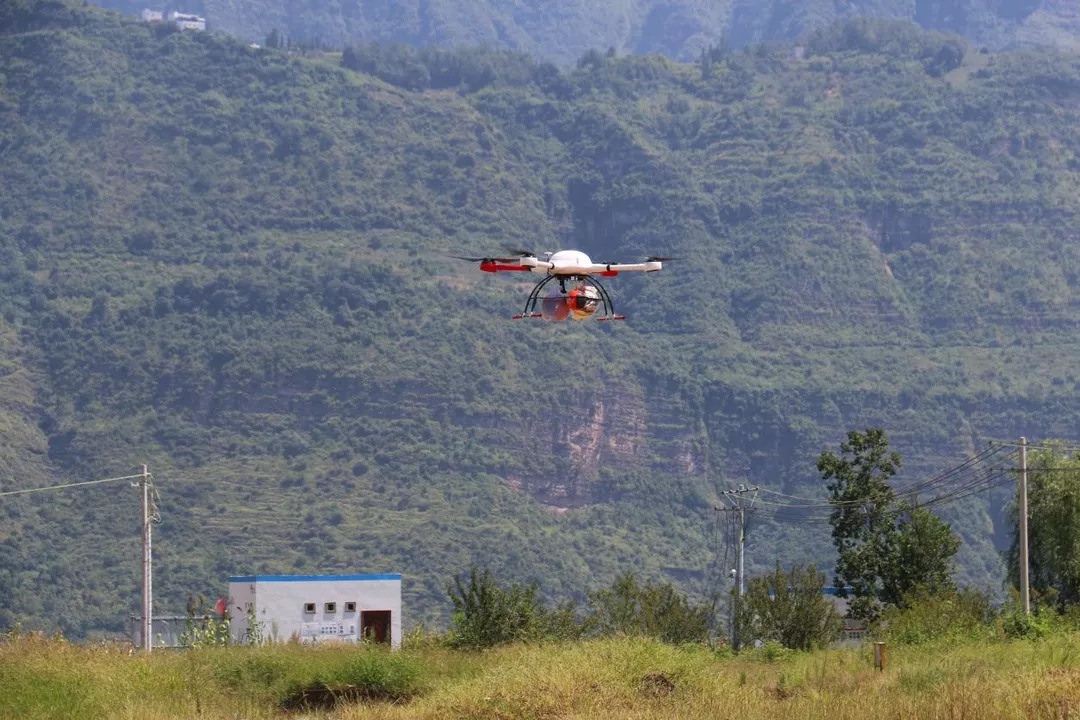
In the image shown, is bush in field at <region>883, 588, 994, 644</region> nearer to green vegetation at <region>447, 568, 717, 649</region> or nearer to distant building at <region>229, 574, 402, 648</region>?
green vegetation at <region>447, 568, 717, 649</region>

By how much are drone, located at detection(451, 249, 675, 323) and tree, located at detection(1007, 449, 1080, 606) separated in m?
35.5

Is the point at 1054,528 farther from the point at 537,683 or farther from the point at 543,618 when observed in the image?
the point at 537,683

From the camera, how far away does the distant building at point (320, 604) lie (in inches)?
3034

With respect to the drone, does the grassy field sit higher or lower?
lower

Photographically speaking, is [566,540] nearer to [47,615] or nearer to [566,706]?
[47,615]

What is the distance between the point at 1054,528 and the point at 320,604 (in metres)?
26.5

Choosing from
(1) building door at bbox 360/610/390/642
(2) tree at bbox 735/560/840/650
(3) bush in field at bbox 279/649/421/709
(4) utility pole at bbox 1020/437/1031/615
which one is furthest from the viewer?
(1) building door at bbox 360/610/390/642

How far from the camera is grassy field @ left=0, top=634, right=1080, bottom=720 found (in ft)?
108

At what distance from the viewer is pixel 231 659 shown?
42844 millimetres

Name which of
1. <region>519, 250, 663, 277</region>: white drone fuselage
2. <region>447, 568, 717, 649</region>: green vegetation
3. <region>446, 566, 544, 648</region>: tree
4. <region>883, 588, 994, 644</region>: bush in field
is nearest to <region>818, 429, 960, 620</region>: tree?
<region>447, 568, 717, 649</region>: green vegetation

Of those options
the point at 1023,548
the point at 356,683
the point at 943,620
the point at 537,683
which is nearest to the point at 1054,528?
the point at 1023,548

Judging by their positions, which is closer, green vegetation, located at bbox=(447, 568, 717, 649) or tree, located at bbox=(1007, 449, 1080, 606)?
green vegetation, located at bbox=(447, 568, 717, 649)

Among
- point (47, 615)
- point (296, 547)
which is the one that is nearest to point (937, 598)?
point (47, 615)

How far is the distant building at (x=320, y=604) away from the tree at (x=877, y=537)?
16.8 metres
